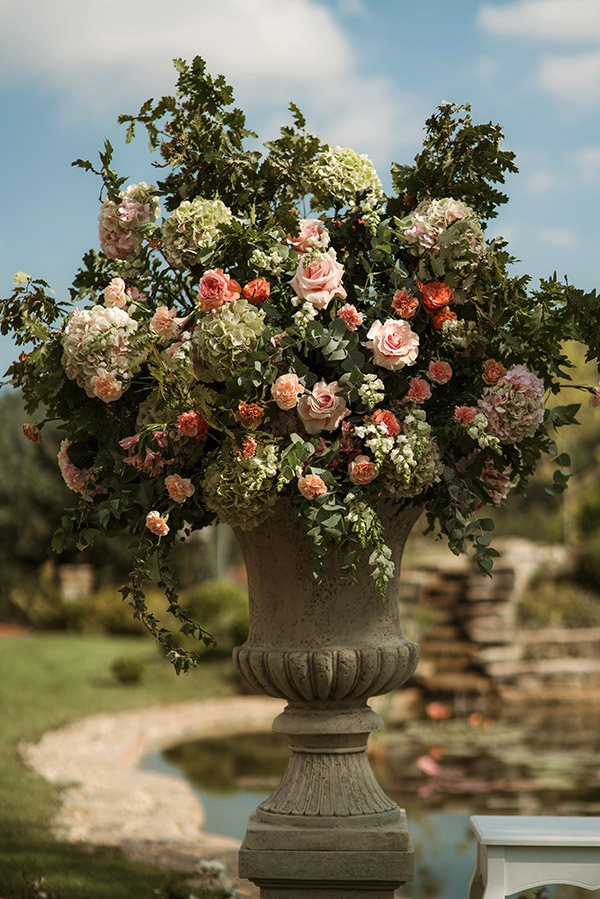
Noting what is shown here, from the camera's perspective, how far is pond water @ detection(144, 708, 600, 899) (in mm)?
6320

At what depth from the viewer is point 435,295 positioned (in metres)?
3.22

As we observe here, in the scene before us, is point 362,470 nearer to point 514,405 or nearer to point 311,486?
point 311,486

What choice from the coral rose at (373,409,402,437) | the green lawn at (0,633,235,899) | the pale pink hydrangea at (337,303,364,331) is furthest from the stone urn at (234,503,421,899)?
the green lawn at (0,633,235,899)

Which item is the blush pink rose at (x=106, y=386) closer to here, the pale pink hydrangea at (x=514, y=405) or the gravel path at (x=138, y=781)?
the pale pink hydrangea at (x=514, y=405)

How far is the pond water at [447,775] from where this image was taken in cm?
632

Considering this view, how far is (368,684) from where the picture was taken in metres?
3.47

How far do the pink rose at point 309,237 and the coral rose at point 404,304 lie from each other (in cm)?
29

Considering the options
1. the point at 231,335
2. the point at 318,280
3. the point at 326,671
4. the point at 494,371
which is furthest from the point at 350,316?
the point at 326,671

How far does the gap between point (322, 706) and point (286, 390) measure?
122cm

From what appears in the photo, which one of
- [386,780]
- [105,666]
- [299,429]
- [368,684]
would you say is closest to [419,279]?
[299,429]

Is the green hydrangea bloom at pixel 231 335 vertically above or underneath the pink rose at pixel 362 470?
above

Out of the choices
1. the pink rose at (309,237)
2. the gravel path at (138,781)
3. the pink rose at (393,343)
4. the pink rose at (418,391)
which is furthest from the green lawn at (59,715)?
the pink rose at (309,237)

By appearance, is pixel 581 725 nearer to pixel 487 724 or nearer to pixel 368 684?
pixel 487 724

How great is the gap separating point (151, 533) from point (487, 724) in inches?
346
